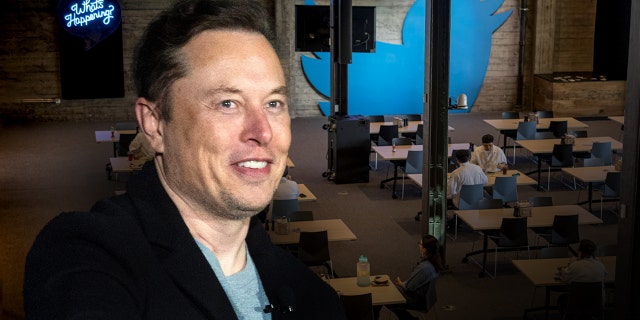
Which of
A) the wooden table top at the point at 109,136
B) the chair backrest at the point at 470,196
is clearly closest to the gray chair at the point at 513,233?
the chair backrest at the point at 470,196

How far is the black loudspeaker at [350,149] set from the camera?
46.6 ft

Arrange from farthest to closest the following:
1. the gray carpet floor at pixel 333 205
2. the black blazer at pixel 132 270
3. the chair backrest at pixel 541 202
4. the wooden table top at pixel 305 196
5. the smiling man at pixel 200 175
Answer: the wooden table top at pixel 305 196
the chair backrest at pixel 541 202
the gray carpet floor at pixel 333 205
the smiling man at pixel 200 175
the black blazer at pixel 132 270

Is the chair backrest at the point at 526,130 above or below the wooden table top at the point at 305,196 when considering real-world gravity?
above

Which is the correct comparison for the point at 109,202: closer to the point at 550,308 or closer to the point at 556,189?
the point at 550,308

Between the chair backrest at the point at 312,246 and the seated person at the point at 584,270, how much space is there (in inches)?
94.9

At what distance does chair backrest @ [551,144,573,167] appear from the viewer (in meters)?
13.6

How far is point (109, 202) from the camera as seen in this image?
1023mm

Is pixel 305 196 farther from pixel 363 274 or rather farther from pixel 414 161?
pixel 363 274

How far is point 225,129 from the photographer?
1.03 meters

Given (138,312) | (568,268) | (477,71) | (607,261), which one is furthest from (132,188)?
(477,71)

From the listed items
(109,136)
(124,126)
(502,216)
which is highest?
(124,126)

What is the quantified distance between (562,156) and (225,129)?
1325 centimetres

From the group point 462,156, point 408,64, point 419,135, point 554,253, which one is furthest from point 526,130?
point 554,253

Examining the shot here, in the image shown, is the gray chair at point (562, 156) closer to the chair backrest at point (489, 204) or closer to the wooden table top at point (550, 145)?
the wooden table top at point (550, 145)
